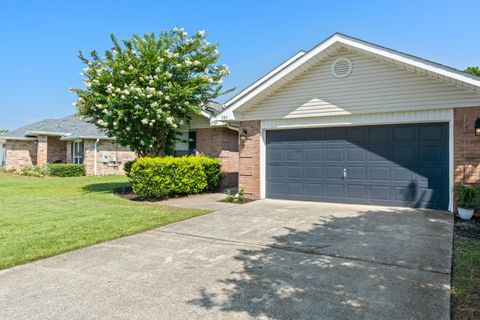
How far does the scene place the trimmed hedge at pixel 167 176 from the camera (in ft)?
35.0

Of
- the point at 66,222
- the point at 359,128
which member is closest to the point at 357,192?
the point at 359,128

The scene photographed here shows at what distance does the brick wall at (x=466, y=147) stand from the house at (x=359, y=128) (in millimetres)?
21

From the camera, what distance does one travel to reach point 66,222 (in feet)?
24.1

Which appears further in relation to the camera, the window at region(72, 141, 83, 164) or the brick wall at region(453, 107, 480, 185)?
the window at region(72, 141, 83, 164)

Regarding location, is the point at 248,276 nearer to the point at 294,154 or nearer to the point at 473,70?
the point at 294,154

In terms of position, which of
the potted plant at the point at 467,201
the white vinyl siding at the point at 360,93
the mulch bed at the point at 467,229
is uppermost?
the white vinyl siding at the point at 360,93

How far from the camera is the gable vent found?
9.05 m

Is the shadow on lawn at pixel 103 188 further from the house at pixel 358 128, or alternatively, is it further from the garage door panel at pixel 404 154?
the garage door panel at pixel 404 154

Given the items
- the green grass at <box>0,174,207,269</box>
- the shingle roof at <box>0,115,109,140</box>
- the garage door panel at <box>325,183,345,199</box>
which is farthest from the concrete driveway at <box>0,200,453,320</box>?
the shingle roof at <box>0,115,109,140</box>

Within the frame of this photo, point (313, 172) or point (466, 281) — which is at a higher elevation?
point (313, 172)

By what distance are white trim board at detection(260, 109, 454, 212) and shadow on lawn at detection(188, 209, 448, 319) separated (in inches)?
147

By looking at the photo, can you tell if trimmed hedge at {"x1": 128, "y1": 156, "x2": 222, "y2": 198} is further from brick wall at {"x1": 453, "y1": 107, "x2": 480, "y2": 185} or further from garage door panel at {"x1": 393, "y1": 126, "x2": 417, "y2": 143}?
brick wall at {"x1": 453, "y1": 107, "x2": 480, "y2": 185}

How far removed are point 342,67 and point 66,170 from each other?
19.8m

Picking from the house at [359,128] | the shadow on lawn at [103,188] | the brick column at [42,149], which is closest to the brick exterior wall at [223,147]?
the house at [359,128]
